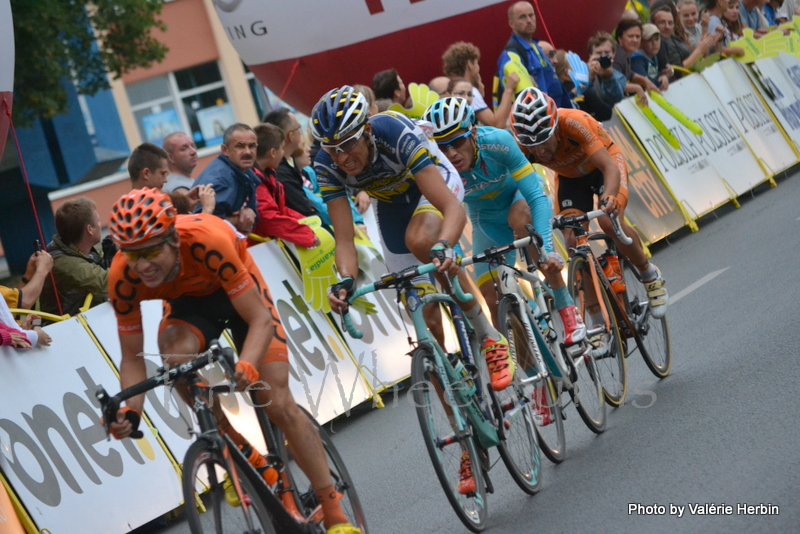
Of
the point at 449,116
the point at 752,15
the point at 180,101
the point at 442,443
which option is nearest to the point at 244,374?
the point at 442,443

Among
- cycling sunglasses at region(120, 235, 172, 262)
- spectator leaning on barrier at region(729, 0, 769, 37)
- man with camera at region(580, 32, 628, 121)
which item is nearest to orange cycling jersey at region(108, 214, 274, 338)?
cycling sunglasses at region(120, 235, 172, 262)

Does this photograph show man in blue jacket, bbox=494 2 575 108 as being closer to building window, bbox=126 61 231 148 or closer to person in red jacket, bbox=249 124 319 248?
person in red jacket, bbox=249 124 319 248

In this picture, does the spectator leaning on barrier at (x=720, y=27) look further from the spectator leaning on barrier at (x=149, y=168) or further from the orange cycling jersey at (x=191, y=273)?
the orange cycling jersey at (x=191, y=273)

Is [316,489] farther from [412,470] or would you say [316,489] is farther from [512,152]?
[512,152]

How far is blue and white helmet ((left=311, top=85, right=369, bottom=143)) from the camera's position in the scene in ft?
16.8

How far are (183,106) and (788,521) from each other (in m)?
32.5

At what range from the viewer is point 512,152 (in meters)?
6.48

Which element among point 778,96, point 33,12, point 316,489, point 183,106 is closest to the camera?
point 316,489

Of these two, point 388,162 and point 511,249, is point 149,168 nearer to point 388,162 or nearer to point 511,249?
point 388,162

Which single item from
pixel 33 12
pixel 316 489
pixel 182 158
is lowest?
pixel 316 489

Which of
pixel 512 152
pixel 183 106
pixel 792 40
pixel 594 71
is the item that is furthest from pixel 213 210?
pixel 183 106

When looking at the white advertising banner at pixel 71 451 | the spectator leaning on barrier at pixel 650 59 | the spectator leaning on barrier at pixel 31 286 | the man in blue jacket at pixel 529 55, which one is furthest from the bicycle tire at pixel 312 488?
the spectator leaning on barrier at pixel 650 59

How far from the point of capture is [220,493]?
418 cm

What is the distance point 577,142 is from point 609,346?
1470 millimetres
